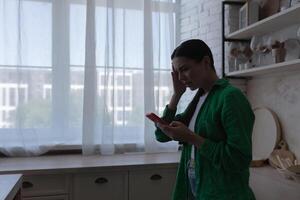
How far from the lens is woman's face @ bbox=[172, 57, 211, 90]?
1.32m

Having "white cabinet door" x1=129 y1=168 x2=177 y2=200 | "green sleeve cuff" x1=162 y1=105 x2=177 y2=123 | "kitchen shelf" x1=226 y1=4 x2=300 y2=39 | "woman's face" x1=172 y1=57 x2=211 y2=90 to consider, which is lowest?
"white cabinet door" x1=129 y1=168 x2=177 y2=200

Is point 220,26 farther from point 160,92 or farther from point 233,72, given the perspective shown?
point 160,92

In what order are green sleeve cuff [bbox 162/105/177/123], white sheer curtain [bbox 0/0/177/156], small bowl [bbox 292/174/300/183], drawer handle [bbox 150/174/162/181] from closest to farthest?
green sleeve cuff [bbox 162/105/177/123] → small bowl [bbox 292/174/300/183] → drawer handle [bbox 150/174/162/181] → white sheer curtain [bbox 0/0/177/156]

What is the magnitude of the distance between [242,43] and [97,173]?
1.46m

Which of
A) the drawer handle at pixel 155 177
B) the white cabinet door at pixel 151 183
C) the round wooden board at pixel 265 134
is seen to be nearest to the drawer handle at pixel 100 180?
the white cabinet door at pixel 151 183

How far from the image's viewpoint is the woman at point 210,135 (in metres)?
1.17

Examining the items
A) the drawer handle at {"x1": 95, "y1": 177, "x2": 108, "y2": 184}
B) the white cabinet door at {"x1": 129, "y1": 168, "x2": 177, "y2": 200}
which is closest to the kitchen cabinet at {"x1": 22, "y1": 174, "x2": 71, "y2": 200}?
the drawer handle at {"x1": 95, "y1": 177, "x2": 108, "y2": 184}

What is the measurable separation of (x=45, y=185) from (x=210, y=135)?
1.35m

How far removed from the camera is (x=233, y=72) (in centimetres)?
253

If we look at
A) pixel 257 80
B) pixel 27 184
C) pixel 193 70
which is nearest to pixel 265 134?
A: pixel 257 80

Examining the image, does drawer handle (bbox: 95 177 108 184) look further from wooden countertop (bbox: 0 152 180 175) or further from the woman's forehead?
the woman's forehead

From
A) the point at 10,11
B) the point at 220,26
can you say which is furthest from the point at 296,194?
the point at 10,11

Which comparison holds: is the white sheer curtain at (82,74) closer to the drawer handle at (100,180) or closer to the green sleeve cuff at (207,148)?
the drawer handle at (100,180)

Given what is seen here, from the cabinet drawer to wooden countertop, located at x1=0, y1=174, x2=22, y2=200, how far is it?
526 millimetres
